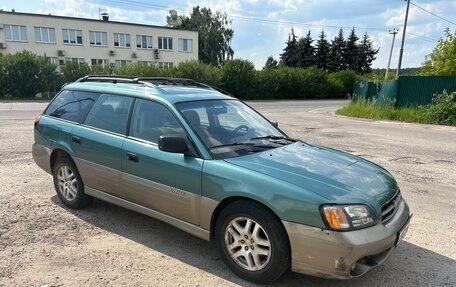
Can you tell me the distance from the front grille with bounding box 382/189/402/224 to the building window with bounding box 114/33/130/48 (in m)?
49.4

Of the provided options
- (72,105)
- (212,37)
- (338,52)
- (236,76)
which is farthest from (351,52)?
(72,105)

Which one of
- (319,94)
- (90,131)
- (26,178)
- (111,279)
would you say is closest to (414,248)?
(111,279)

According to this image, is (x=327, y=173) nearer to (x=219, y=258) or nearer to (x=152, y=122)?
(x=219, y=258)

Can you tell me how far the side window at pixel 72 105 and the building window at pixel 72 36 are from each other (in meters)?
44.5

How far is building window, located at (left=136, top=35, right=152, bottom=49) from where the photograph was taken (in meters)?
50.1

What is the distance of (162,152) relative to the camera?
12.5 feet

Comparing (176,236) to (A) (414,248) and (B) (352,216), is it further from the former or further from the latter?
(A) (414,248)

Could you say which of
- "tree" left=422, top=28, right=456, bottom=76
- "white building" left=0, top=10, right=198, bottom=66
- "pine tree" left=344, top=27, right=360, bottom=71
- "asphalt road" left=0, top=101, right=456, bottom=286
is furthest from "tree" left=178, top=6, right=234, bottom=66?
"asphalt road" left=0, top=101, right=456, bottom=286

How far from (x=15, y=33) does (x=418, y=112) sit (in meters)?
42.4

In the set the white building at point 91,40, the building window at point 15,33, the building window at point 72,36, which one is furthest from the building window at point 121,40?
the building window at point 15,33

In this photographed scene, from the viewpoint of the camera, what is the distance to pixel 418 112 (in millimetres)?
16812

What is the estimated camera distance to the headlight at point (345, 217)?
288 cm

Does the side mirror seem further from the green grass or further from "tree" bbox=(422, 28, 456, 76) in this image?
"tree" bbox=(422, 28, 456, 76)

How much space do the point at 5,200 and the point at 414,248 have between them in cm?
530
